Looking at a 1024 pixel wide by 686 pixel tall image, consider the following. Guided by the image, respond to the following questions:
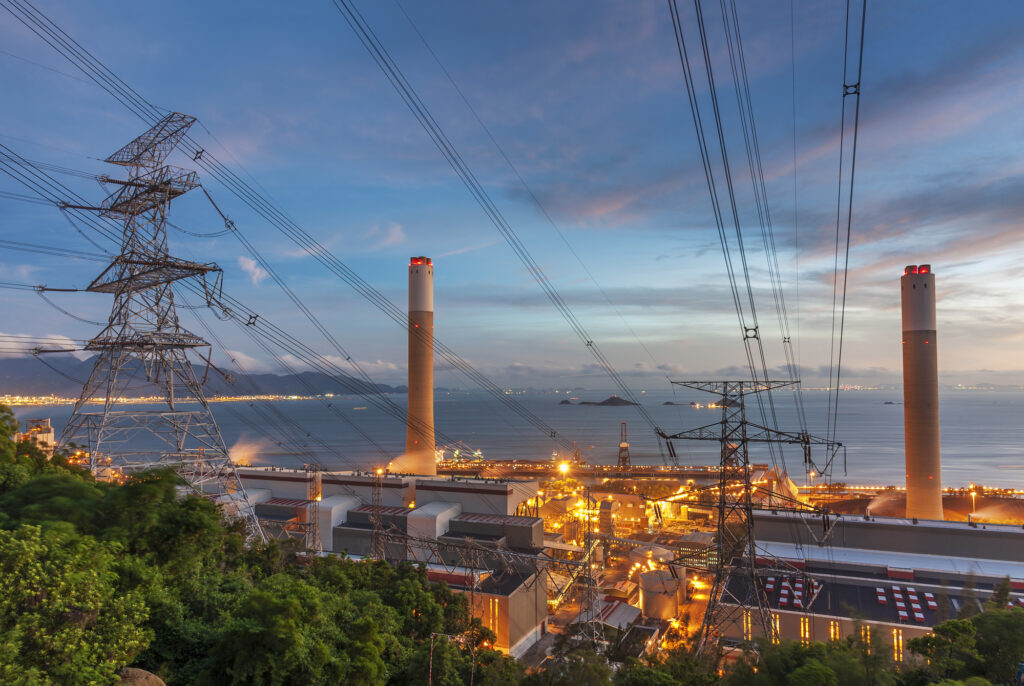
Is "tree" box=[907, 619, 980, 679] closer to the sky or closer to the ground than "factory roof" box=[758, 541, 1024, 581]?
closer to the sky

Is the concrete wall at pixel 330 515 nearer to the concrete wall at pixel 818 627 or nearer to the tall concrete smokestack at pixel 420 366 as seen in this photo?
the tall concrete smokestack at pixel 420 366

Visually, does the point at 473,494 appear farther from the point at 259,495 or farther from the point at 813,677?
the point at 813,677

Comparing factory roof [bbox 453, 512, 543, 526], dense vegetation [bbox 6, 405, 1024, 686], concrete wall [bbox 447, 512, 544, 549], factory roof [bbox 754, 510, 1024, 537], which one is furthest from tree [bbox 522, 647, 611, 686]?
factory roof [bbox 754, 510, 1024, 537]

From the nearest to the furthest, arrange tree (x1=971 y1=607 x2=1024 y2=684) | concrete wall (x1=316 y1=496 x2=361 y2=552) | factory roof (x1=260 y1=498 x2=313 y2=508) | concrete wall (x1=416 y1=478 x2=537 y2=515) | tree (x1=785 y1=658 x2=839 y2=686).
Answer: tree (x1=785 y1=658 x2=839 y2=686)
tree (x1=971 y1=607 x2=1024 y2=684)
concrete wall (x1=316 y1=496 x2=361 y2=552)
concrete wall (x1=416 y1=478 x2=537 y2=515)
factory roof (x1=260 y1=498 x2=313 y2=508)

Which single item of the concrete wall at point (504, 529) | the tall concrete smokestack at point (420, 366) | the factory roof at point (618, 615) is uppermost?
the tall concrete smokestack at point (420, 366)

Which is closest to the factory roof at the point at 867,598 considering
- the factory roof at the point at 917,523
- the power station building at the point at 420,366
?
the factory roof at the point at 917,523

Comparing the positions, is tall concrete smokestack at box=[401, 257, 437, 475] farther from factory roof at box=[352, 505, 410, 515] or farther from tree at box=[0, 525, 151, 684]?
tree at box=[0, 525, 151, 684]

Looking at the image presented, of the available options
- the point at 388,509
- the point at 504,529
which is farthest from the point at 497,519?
the point at 388,509
